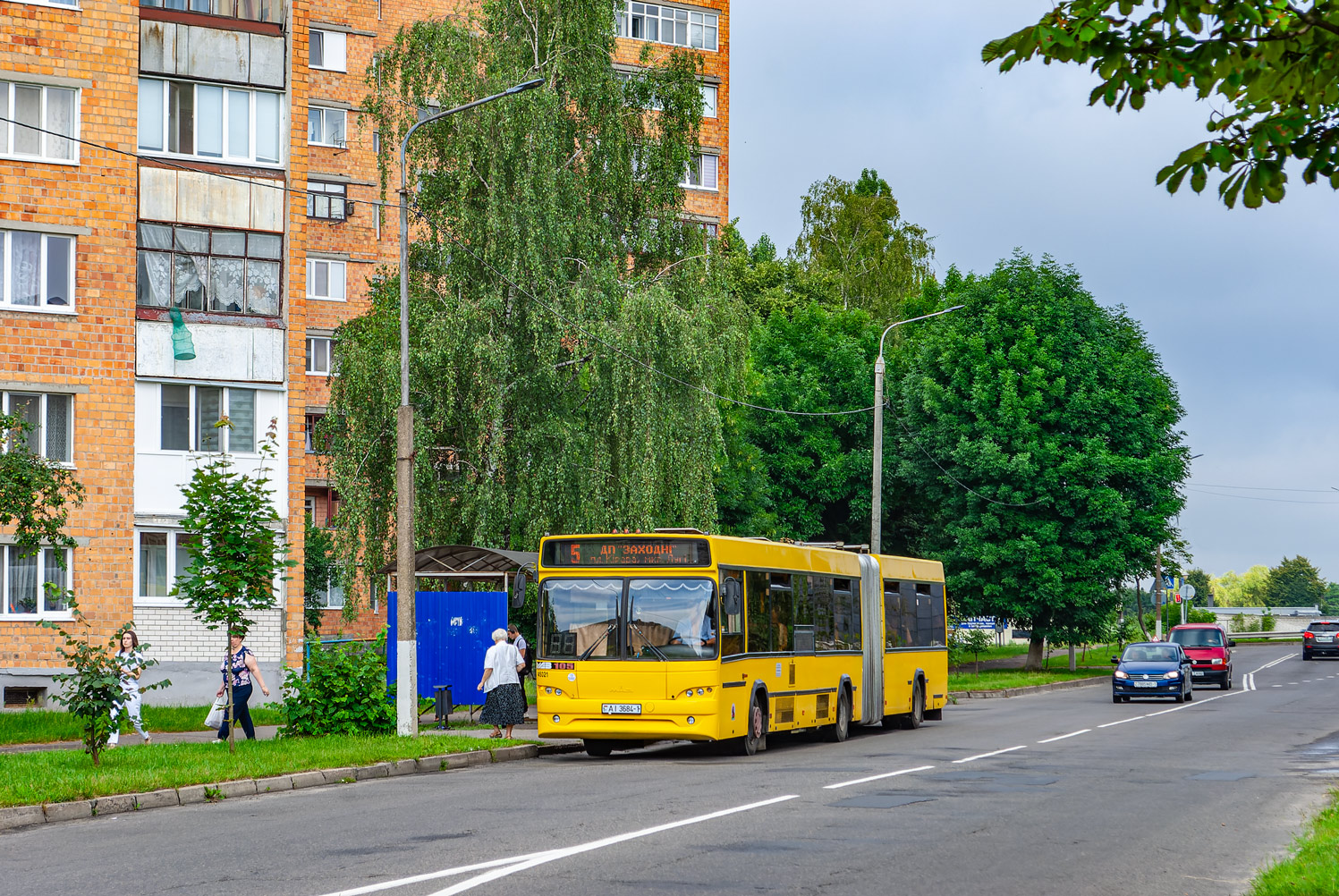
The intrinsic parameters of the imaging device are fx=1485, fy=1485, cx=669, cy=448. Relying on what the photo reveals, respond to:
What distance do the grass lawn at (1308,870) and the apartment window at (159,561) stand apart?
24.7 meters

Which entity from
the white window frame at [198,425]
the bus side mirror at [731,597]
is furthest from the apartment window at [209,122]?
the bus side mirror at [731,597]

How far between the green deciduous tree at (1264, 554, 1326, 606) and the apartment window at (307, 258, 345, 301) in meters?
165

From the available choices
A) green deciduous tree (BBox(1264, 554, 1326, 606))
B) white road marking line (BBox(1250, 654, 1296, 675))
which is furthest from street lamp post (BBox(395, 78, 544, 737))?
green deciduous tree (BBox(1264, 554, 1326, 606))

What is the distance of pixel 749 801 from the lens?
13.9 metres

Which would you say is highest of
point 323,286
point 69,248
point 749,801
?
point 323,286

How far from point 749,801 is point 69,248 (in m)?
22.0

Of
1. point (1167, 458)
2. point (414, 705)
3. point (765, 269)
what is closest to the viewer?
point (414, 705)

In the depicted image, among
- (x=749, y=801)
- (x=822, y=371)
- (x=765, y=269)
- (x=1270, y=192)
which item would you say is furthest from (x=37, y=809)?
(x=765, y=269)

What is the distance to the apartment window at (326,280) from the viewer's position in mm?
53406

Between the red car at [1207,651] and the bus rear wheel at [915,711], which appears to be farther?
the red car at [1207,651]

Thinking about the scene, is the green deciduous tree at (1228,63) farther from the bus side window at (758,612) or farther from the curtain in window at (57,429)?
the curtain in window at (57,429)

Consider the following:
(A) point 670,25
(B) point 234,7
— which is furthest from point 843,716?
(A) point 670,25

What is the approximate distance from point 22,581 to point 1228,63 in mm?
28647

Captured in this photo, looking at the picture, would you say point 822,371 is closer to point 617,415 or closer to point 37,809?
point 617,415
